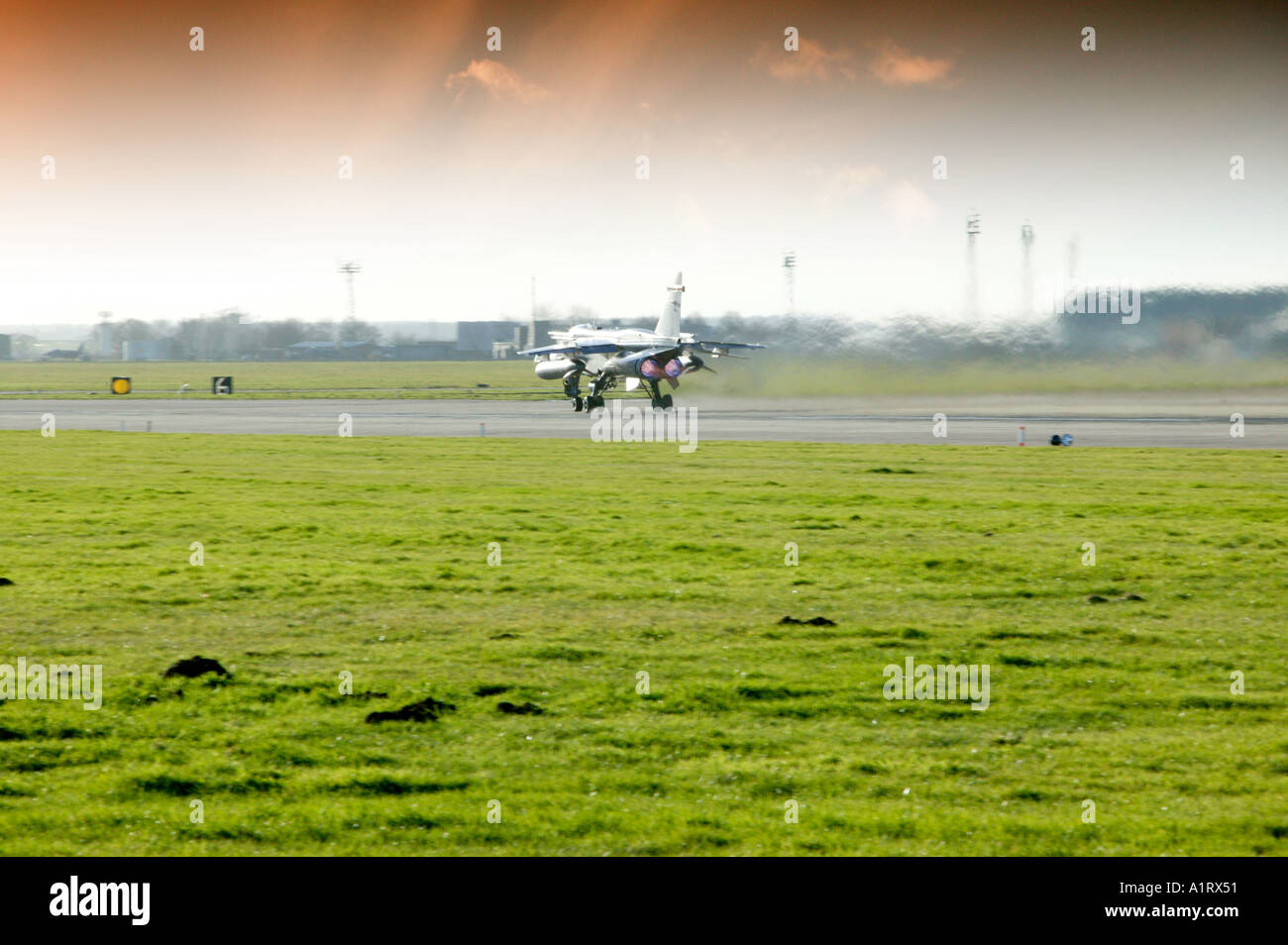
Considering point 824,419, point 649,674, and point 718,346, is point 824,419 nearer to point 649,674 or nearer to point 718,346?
point 718,346

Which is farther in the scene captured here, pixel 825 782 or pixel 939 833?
pixel 825 782

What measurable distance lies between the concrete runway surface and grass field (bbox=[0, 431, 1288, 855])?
2296cm

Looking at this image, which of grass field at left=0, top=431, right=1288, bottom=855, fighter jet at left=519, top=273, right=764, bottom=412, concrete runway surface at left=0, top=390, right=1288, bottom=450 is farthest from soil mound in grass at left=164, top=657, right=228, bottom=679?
fighter jet at left=519, top=273, right=764, bottom=412

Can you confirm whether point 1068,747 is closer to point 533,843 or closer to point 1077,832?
point 1077,832

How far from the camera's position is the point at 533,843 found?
28.6 feet

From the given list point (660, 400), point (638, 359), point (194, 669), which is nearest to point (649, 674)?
point (194, 669)

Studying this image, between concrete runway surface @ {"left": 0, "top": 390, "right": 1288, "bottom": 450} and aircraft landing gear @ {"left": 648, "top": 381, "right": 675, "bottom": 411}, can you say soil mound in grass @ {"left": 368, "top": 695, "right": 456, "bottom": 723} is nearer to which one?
concrete runway surface @ {"left": 0, "top": 390, "right": 1288, "bottom": 450}

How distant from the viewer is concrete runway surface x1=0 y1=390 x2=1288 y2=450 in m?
51.9

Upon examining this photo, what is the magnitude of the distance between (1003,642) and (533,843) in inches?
329

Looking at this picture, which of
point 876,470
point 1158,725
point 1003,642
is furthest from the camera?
point 876,470

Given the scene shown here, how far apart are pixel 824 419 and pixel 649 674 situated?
50733 millimetres

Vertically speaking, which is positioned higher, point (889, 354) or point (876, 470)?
point (889, 354)

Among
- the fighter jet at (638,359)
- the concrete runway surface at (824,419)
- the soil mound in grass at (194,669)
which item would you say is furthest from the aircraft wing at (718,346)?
the soil mound in grass at (194,669)
